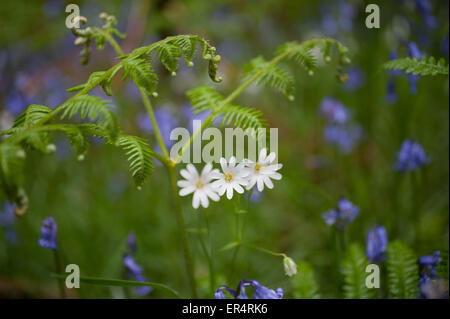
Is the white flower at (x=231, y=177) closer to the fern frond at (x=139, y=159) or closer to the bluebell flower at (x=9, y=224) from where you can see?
the fern frond at (x=139, y=159)

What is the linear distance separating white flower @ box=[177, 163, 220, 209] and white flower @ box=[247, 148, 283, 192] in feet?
0.42

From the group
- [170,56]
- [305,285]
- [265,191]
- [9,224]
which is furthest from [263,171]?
[9,224]

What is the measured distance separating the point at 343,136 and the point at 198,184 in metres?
1.93

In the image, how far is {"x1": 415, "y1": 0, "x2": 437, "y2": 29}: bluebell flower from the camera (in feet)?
7.99

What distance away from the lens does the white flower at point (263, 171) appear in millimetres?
1256

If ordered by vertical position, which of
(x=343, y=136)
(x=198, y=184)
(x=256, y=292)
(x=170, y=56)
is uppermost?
(x=343, y=136)

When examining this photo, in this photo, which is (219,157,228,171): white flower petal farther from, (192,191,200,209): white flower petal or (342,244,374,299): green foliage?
(342,244,374,299): green foliage

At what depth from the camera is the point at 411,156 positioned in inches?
84.9

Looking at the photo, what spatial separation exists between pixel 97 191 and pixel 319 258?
1738 mm

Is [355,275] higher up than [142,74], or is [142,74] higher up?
[142,74]

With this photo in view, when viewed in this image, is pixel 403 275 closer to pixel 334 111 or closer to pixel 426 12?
pixel 334 111

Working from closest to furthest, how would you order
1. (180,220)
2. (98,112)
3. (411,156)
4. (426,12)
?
1. (98,112)
2. (180,220)
3. (411,156)
4. (426,12)
